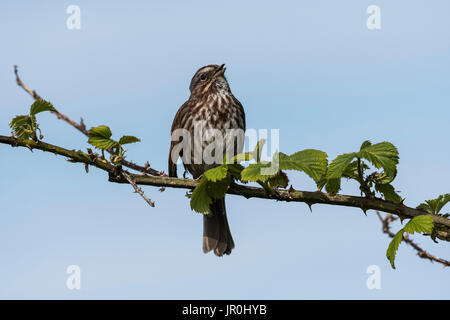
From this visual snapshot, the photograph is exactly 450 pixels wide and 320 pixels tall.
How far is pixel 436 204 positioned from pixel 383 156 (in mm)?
578

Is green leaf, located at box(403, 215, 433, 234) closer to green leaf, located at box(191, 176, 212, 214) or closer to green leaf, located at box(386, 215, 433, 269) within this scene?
green leaf, located at box(386, 215, 433, 269)

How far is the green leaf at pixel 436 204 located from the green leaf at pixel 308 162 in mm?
743

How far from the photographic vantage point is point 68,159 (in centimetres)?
317

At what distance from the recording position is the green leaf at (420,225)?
306cm

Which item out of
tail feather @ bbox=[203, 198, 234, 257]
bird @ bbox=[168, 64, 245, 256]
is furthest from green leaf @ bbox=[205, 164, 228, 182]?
tail feather @ bbox=[203, 198, 234, 257]

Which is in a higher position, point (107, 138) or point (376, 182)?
point (107, 138)

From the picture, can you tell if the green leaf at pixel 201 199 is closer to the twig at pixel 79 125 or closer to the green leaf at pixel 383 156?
the twig at pixel 79 125

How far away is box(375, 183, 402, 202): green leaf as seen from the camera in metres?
3.53

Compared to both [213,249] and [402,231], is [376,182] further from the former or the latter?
[213,249]

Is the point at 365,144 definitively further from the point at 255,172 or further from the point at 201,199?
the point at 201,199

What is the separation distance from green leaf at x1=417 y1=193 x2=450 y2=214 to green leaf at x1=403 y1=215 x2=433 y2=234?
33 cm

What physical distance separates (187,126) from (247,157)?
4.12m

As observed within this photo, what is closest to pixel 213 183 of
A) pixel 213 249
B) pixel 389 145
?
pixel 389 145

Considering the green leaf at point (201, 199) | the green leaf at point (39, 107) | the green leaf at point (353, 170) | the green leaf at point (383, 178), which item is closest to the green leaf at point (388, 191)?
the green leaf at point (383, 178)
